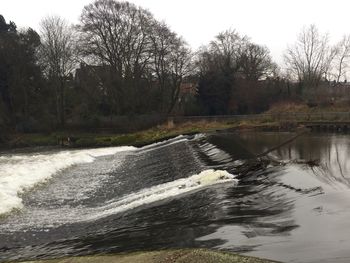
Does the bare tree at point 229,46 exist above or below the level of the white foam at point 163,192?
above

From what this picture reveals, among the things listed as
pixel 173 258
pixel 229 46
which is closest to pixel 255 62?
pixel 229 46

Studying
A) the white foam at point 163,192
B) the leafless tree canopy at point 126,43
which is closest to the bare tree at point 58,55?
the leafless tree canopy at point 126,43

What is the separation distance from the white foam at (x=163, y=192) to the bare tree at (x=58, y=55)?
151ft

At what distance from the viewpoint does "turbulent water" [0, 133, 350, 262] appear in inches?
384

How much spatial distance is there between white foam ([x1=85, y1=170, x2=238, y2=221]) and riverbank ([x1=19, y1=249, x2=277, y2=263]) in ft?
18.2

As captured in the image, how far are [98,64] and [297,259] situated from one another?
58.0 metres

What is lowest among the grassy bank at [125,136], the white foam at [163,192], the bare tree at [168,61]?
the white foam at [163,192]

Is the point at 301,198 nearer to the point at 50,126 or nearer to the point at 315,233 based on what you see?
the point at 315,233

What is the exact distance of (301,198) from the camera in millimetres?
12508

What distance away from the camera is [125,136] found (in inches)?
1886

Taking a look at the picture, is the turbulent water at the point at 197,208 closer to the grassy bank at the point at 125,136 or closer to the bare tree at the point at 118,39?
the grassy bank at the point at 125,136

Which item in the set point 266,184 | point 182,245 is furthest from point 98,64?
point 182,245

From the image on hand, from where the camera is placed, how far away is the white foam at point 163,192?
15.8 meters

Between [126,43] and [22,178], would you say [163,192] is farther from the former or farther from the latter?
[126,43]
